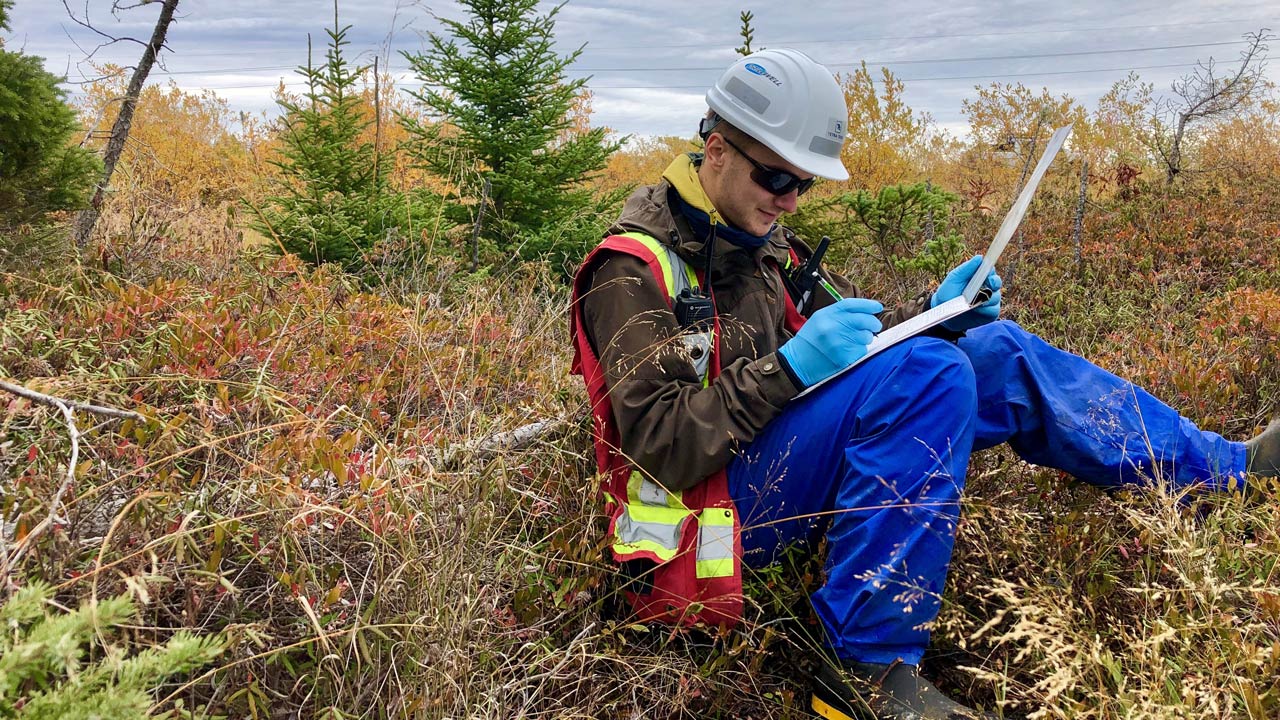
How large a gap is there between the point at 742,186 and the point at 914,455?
102cm

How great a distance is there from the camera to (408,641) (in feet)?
6.01

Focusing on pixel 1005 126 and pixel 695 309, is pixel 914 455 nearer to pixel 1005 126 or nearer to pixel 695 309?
pixel 695 309

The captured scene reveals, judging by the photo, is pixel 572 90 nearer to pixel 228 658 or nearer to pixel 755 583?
pixel 755 583

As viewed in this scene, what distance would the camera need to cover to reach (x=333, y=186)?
19.4 ft

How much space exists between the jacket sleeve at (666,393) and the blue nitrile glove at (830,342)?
2.3 inches

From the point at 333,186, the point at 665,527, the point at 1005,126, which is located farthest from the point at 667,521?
the point at 1005,126

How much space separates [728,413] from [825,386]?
300 millimetres

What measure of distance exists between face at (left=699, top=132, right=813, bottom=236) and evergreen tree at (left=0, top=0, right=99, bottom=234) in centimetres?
299

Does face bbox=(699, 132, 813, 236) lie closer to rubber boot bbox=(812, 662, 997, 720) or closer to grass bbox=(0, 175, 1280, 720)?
grass bbox=(0, 175, 1280, 720)

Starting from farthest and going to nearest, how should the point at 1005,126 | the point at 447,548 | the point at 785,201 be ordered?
the point at 1005,126 → the point at 785,201 → the point at 447,548

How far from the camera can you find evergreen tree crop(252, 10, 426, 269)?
5523 mm

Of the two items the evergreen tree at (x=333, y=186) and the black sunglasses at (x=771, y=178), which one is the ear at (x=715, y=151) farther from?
the evergreen tree at (x=333, y=186)

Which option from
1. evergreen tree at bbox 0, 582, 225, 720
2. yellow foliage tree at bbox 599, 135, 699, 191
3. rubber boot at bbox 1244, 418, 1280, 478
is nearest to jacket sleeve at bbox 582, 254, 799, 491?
evergreen tree at bbox 0, 582, 225, 720

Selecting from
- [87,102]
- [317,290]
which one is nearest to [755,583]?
[317,290]
